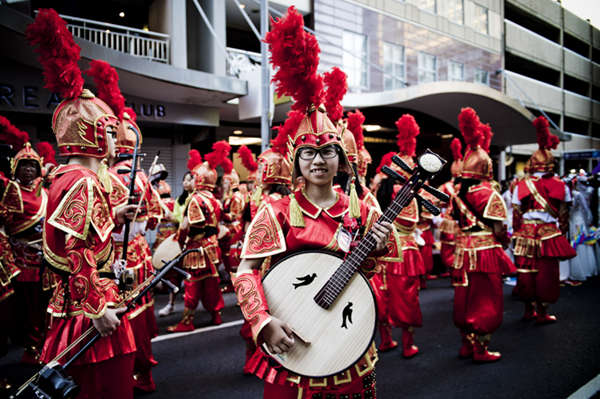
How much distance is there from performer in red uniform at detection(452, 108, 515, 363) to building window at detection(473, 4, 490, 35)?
1928 cm

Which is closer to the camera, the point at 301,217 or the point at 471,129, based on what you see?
the point at 301,217

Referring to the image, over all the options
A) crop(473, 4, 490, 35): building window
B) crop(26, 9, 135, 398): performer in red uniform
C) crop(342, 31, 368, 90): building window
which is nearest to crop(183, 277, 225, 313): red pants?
crop(26, 9, 135, 398): performer in red uniform

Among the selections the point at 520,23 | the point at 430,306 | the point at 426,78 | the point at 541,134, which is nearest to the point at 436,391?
the point at 430,306

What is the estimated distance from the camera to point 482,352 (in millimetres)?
4504

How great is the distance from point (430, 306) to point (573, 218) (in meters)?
4.95

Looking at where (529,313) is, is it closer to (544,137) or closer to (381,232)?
(544,137)

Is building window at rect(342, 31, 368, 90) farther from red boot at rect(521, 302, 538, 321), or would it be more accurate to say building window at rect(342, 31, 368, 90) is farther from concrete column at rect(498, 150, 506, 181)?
red boot at rect(521, 302, 538, 321)

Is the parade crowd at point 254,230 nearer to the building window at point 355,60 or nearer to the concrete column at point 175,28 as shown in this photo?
the concrete column at point 175,28

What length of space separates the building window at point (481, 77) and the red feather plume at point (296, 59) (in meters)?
21.2

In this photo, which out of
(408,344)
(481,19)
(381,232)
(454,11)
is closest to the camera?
(381,232)

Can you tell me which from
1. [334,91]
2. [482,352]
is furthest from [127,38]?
[482,352]

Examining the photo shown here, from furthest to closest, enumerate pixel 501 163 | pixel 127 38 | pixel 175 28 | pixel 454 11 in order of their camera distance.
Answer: pixel 501 163 < pixel 454 11 < pixel 175 28 < pixel 127 38

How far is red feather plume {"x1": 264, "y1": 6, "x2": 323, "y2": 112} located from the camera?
2.30 meters

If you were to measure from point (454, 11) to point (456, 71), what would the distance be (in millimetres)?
2803
